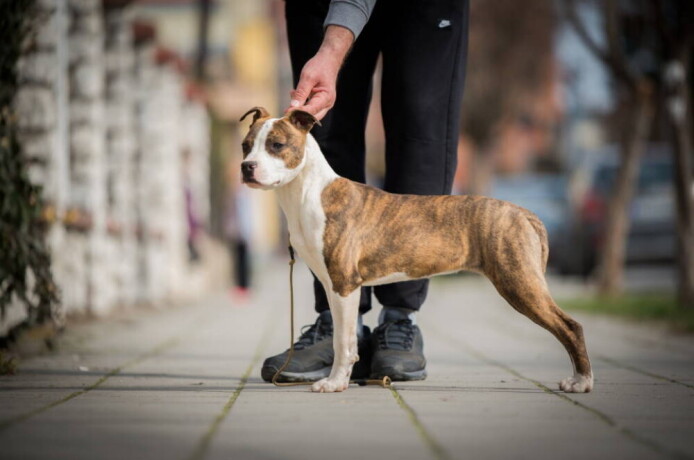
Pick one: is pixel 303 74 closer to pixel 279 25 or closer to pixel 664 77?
pixel 664 77

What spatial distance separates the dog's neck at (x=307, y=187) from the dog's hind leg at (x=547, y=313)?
778 mm

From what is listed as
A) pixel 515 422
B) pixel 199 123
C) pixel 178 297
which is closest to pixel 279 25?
pixel 199 123

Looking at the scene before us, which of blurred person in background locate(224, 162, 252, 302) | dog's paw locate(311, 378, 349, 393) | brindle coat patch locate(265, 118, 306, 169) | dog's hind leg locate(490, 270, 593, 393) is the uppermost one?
brindle coat patch locate(265, 118, 306, 169)

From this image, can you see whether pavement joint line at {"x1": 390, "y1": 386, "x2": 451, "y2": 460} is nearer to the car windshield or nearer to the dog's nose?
the dog's nose

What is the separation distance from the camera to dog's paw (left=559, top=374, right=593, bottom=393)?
12.9ft

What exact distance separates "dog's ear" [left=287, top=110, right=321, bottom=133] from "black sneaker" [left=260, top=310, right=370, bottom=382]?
3.33 feet

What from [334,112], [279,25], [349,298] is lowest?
[349,298]

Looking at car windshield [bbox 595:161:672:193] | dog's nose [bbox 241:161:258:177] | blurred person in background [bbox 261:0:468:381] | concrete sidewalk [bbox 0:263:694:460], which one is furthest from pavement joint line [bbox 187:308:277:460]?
car windshield [bbox 595:161:672:193]

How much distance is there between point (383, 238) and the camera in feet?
13.3

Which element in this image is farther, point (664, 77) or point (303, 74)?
point (664, 77)

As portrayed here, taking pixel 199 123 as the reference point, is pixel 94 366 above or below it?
below

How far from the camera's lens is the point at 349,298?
13.1 feet

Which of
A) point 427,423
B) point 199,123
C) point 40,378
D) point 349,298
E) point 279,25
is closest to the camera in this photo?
point 427,423

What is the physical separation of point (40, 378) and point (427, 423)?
6.99 feet
